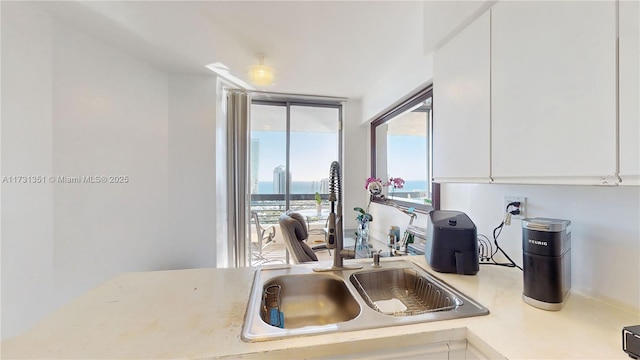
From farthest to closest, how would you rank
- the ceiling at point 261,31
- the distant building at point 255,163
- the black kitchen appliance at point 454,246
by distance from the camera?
the distant building at point 255,163 < the ceiling at point 261,31 < the black kitchen appliance at point 454,246

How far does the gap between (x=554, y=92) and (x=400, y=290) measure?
983 mm

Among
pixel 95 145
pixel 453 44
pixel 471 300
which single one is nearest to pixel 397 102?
pixel 453 44

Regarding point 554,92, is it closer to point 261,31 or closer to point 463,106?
point 463,106

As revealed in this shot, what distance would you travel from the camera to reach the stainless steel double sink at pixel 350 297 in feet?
2.72

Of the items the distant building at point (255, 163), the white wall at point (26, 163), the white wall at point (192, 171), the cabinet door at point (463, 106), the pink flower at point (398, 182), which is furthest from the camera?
the distant building at point (255, 163)

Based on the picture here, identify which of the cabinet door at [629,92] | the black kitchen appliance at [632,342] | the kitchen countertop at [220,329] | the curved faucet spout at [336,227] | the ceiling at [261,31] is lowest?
the kitchen countertop at [220,329]

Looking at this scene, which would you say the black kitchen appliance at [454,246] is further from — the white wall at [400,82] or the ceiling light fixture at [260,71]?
the ceiling light fixture at [260,71]

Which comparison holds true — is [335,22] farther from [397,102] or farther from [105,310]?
[105,310]

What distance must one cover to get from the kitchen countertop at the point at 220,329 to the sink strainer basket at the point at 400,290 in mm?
149

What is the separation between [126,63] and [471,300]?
2.85 m

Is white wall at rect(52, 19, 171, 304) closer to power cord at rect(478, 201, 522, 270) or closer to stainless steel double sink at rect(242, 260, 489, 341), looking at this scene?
stainless steel double sink at rect(242, 260, 489, 341)

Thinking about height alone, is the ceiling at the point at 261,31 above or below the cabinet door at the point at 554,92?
above

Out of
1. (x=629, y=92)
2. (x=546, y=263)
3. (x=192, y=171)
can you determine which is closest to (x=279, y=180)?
(x=192, y=171)

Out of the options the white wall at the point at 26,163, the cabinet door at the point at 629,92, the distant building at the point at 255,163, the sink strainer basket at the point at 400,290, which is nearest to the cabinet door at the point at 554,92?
the cabinet door at the point at 629,92
